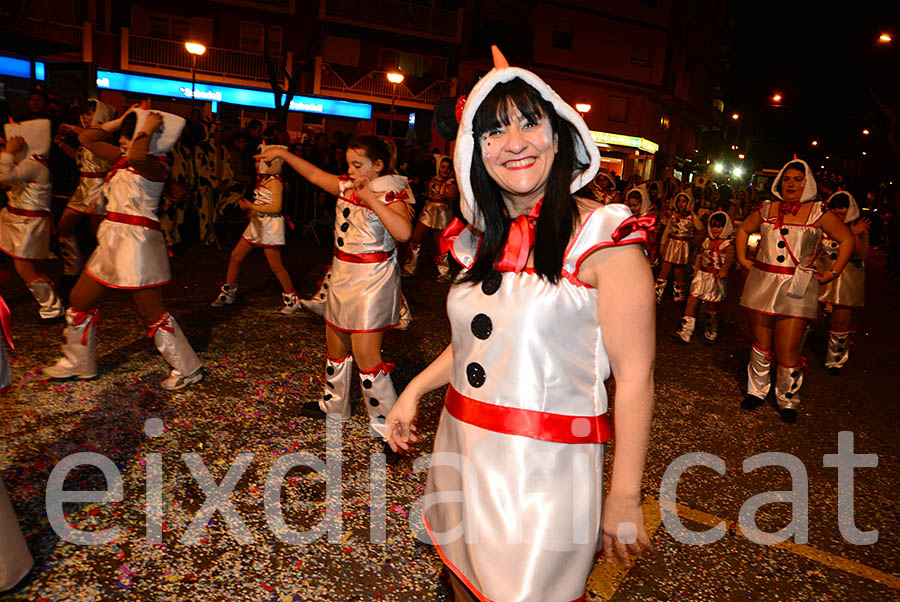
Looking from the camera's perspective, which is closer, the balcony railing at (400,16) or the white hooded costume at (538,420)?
the white hooded costume at (538,420)

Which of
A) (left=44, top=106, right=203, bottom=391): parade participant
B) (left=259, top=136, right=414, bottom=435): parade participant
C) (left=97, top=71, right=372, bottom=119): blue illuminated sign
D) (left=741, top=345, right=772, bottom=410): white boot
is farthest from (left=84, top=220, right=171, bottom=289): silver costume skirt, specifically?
(left=97, top=71, right=372, bottom=119): blue illuminated sign

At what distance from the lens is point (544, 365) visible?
5.68 feet

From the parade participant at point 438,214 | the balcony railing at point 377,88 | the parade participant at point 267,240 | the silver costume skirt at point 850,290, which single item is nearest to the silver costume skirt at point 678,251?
the silver costume skirt at point 850,290

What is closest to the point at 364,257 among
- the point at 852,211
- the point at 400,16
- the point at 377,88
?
the point at 852,211

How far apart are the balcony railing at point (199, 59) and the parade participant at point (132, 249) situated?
27.5m

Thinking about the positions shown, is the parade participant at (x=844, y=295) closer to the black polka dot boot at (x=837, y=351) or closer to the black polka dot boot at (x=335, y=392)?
the black polka dot boot at (x=837, y=351)

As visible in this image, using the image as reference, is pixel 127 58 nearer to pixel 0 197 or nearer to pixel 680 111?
pixel 0 197

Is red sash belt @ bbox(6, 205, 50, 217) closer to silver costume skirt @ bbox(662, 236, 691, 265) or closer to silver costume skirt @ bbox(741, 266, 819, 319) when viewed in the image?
silver costume skirt @ bbox(741, 266, 819, 319)

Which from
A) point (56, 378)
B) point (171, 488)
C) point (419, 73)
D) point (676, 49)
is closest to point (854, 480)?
point (171, 488)

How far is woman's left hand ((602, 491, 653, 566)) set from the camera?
1.68 meters

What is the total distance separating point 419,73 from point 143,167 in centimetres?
3031

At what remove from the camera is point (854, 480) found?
4871 mm

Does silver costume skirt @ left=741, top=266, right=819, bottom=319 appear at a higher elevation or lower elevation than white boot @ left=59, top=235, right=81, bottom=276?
higher

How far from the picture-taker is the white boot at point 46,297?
21.2ft
